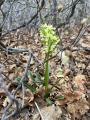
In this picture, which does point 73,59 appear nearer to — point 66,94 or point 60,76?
point 60,76

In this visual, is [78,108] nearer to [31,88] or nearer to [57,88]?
[57,88]

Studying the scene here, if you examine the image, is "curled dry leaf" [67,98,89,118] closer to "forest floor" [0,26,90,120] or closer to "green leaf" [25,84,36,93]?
"forest floor" [0,26,90,120]

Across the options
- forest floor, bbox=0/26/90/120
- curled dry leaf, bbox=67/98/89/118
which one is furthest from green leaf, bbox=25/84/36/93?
curled dry leaf, bbox=67/98/89/118

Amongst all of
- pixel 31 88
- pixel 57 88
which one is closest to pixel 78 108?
pixel 57 88

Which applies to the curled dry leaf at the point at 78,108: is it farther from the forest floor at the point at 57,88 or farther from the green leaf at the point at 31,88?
the green leaf at the point at 31,88

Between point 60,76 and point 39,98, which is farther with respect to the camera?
point 60,76

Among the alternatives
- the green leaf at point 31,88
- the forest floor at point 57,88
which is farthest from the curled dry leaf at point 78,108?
the green leaf at point 31,88

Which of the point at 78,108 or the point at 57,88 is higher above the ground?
the point at 57,88

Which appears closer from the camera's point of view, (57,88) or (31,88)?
(31,88)

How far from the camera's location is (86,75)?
3209mm

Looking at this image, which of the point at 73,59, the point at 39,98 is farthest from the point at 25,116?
the point at 73,59

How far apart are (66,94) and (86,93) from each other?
286 mm

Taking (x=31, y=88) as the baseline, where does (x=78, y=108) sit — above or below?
below

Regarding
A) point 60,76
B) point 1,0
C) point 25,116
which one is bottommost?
point 25,116
